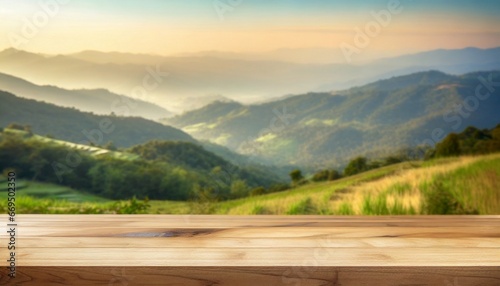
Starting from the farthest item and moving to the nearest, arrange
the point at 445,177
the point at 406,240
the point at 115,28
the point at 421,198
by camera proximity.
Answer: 1. the point at 115,28
2. the point at 445,177
3. the point at 421,198
4. the point at 406,240

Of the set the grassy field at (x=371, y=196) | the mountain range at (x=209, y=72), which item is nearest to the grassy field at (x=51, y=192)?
the grassy field at (x=371, y=196)

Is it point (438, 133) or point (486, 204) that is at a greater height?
point (438, 133)

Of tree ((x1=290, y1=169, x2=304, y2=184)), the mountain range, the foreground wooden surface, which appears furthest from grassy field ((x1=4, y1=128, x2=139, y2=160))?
the foreground wooden surface

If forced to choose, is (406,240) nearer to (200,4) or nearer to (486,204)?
(486,204)

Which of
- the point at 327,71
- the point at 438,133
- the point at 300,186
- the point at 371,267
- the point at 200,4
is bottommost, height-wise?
the point at 371,267

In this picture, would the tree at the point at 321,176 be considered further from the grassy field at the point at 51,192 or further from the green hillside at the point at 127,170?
the grassy field at the point at 51,192

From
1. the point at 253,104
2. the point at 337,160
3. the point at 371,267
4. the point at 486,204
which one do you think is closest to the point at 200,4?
the point at 253,104

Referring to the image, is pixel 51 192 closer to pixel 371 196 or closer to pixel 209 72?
pixel 209 72
